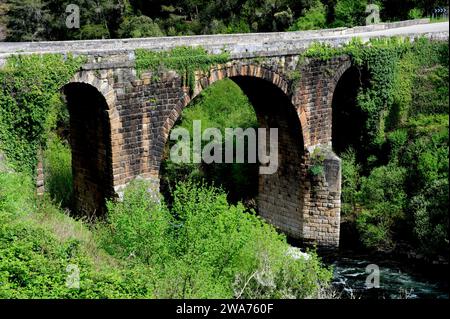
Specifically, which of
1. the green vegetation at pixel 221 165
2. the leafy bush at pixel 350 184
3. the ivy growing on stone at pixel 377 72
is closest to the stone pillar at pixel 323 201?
the leafy bush at pixel 350 184

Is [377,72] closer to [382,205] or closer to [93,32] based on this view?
[382,205]

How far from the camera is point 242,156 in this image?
1101 inches

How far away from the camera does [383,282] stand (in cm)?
2091

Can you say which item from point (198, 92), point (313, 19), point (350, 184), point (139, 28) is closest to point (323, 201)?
point (350, 184)

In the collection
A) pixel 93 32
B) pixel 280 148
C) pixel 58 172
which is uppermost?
pixel 93 32

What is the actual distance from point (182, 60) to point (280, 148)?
21.1ft

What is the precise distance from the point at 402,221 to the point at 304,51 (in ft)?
20.4

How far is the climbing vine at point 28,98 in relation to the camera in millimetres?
17250

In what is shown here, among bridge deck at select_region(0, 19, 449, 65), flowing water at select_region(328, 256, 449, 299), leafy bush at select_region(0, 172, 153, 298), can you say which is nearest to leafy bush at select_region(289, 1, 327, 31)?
bridge deck at select_region(0, 19, 449, 65)

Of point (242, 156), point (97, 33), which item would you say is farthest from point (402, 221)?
point (97, 33)

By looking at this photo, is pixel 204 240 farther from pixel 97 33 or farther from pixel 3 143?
pixel 97 33

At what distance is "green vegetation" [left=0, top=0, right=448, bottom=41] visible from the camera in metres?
37.9

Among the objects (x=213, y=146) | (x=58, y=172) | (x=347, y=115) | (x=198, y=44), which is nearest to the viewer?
(x=198, y=44)

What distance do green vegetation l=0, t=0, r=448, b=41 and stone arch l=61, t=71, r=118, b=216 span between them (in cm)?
2037
